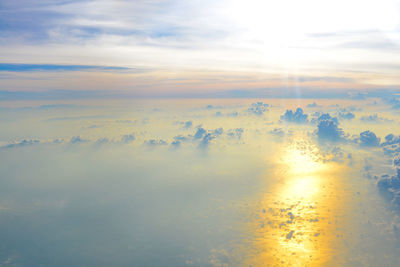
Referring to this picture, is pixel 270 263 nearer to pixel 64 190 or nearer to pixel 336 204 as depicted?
pixel 336 204

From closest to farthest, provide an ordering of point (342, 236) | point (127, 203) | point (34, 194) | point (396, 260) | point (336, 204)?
point (396, 260) < point (342, 236) < point (336, 204) < point (127, 203) < point (34, 194)

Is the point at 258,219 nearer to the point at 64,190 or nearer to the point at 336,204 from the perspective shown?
the point at 336,204

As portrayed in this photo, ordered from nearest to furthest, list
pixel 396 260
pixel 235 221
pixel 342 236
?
pixel 396 260, pixel 342 236, pixel 235 221

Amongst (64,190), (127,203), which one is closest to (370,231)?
(127,203)

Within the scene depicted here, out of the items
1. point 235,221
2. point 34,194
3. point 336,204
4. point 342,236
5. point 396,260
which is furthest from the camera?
point 34,194

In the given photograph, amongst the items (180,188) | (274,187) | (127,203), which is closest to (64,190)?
(127,203)

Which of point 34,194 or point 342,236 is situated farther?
point 34,194
